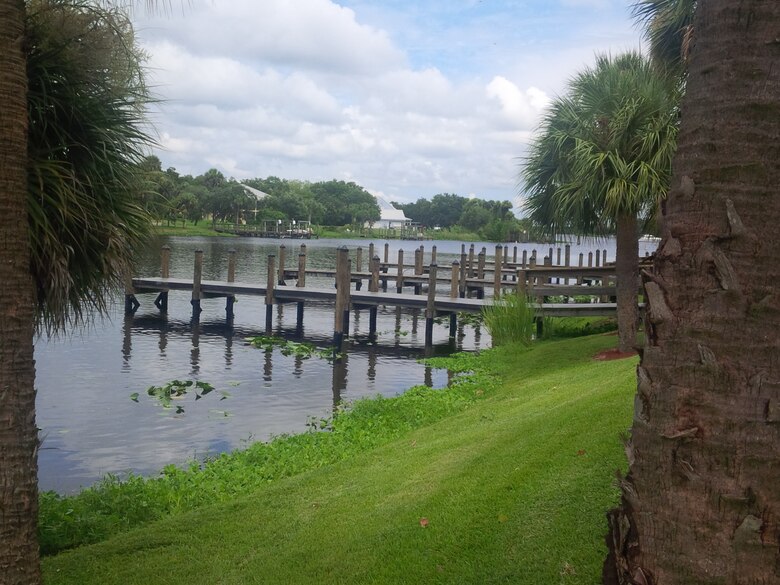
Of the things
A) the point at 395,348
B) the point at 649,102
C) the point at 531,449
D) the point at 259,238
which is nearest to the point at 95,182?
the point at 531,449

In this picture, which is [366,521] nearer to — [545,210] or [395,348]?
[545,210]

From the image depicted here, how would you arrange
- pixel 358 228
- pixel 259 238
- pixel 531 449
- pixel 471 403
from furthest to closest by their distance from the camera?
pixel 358 228 < pixel 259 238 < pixel 471 403 < pixel 531 449

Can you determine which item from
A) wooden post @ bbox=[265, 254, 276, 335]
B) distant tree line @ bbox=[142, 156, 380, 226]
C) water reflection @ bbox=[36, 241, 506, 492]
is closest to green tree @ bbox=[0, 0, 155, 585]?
water reflection @ bbox=[36, 241, 506, 492]

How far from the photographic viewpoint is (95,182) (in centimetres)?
609

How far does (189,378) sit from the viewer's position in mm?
17156

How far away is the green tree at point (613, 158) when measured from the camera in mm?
13516

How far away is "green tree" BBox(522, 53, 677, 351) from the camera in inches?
532

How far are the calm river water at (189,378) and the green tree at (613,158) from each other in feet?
13.8

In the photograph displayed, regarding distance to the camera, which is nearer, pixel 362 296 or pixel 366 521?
pixel 366 521

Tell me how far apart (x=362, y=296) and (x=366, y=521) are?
61.3ft

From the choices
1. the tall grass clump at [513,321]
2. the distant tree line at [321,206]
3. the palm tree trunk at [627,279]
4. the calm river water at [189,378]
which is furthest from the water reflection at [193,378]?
the distant tree line at [321,206]

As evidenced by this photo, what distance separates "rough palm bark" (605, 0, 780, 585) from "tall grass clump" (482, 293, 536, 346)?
15.8 meters

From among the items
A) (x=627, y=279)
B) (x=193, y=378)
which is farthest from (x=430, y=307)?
(x=627, y=279)

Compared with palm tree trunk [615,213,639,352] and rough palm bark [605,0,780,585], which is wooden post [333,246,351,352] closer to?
palm tree trunk [615,213,639,352]
